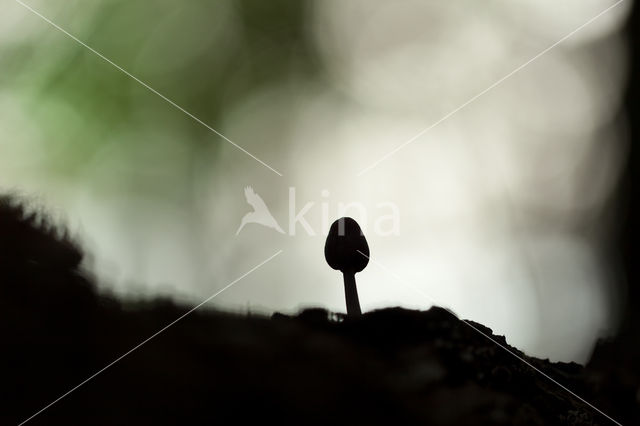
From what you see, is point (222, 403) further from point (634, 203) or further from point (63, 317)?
point (634, 203)

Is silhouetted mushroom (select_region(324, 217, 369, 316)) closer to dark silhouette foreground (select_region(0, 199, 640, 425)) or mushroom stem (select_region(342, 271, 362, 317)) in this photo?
mushroom stem (select_region(342, 271, 362, 317))

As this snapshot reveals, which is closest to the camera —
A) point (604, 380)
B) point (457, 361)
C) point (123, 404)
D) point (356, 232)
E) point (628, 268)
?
point (123, 404)

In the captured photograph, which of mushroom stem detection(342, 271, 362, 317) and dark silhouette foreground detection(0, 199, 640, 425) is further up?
mushroom stem detection(342, 271, 362, 317)

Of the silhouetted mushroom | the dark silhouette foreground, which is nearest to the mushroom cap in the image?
the silhouetted mushroom

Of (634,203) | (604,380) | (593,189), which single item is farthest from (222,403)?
(593,189)

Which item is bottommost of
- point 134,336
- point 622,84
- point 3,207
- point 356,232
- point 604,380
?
point 604,380

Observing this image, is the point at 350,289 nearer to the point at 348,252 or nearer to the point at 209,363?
the point at 348,252

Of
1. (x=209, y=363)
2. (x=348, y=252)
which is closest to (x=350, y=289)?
(x=348, y=252)
